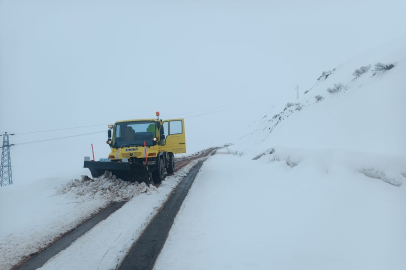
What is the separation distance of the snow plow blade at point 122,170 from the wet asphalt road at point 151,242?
2.61 metres

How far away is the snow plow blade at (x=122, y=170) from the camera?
31.9ft

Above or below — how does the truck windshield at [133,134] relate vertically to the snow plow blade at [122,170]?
above

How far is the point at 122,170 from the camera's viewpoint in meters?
9.81

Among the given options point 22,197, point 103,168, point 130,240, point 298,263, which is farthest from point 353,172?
point 22,197

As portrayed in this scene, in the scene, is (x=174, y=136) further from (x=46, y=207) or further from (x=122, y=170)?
(x=46, y=207)

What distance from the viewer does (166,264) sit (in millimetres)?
3979

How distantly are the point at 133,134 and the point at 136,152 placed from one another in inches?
40.0

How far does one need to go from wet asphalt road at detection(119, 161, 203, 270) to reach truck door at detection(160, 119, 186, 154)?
234 inches

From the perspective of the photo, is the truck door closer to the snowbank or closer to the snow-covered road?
the snowbank

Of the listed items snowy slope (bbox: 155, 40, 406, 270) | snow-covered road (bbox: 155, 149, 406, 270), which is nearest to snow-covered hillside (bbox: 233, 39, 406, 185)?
snowy slope (bbox: 155, 40, 406, 270)

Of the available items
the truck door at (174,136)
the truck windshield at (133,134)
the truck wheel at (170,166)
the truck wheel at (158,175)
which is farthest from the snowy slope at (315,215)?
the truck wheel at (170,166)

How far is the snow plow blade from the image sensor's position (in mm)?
9727

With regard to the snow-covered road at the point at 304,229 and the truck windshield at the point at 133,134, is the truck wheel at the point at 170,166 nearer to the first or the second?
the truck windshield at the point at 133,134

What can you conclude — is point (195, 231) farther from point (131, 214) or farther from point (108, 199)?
point (108, 199)
